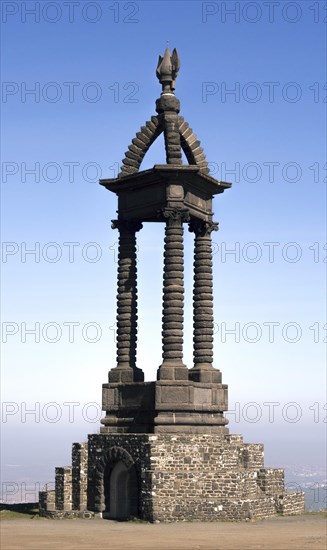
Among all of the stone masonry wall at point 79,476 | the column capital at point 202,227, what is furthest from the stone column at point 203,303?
the stone masonry wall at point 79,476

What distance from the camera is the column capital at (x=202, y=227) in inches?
1345

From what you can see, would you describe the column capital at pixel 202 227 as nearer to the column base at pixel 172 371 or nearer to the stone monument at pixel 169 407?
the stone monument at pixel 169 407

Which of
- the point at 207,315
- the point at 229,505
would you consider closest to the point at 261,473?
the point at 229,505

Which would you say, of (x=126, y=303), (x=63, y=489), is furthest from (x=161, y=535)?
(x=126, y=303)

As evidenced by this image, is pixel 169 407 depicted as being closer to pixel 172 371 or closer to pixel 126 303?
pixel 172 371

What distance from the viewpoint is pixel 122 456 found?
31031 mm

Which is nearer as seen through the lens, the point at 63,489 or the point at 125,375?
the point at 63,489

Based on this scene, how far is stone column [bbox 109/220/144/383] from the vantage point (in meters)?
33.5

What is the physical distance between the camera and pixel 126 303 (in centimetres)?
3378

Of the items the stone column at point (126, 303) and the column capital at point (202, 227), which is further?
the column capital at point (202, 227)

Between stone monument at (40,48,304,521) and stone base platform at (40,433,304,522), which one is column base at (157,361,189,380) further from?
→ stone base platform at (40,433,304,522)

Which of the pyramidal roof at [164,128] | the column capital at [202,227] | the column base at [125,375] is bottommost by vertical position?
the column base at [125,375]

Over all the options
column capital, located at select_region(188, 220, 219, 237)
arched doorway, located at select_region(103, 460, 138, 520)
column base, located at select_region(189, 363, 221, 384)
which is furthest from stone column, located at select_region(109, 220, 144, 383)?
arched doorway, located at select_region(103, 460, 138, 520)

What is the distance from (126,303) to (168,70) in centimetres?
840
